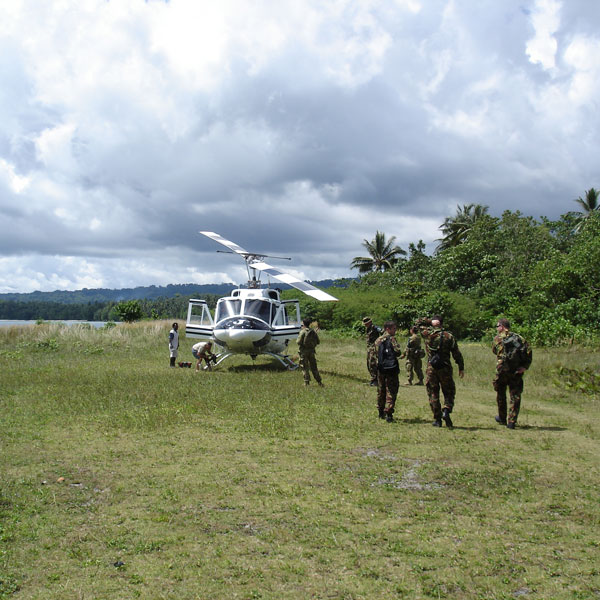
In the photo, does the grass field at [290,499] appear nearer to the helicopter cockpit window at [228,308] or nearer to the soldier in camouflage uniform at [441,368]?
the soldier in camouflage uniform at [441,368]

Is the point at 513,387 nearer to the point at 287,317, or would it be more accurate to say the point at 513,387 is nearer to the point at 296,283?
the point at 296,283

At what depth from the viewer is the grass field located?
403 cm

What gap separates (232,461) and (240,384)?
6.34 metres

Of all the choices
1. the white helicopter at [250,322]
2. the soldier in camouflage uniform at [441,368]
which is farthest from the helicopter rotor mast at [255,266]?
the soldier in camouflage uniform at [441,368]

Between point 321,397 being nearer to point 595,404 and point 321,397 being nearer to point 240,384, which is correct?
point 240,384

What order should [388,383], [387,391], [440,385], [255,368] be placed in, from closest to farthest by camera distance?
[440,385], [388,383], [387,391], [255,368]

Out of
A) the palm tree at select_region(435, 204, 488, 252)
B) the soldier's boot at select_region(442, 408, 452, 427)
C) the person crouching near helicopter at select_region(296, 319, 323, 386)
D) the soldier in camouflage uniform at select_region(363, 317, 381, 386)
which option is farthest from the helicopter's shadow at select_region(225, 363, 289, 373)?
the palm tree at select_region(435, 204, 488, 252)

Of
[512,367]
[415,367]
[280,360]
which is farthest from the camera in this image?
[280,360]

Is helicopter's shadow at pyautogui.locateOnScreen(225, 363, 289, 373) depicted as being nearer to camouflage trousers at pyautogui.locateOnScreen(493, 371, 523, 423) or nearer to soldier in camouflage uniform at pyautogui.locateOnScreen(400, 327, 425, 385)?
soldier in camouflage uniform at pyautogui.locateOnScreen(400, 327, 425, 385)

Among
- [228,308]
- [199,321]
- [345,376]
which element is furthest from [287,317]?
[345,376]

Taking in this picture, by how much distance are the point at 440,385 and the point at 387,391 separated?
3.15 feet

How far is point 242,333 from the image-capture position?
1559 centimetres

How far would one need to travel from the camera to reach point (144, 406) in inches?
419

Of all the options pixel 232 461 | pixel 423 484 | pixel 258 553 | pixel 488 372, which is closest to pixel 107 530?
pixel 258 553
